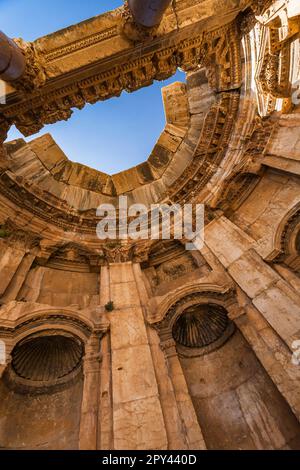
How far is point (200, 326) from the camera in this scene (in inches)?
305

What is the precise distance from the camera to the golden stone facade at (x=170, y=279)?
18.2 ft

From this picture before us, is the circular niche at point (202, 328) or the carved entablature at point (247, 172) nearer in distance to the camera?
the circular niche at point (202, 328)

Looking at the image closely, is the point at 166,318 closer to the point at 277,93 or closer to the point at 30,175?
the point at 277,93

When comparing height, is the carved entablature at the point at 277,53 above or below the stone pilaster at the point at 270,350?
above

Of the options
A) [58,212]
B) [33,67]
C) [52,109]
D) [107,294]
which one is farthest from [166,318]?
[33,67]

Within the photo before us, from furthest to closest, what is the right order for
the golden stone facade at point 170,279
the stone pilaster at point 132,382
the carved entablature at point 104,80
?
the carved entablature at point 104,80 < the golden stone facade at point 170,279 < the stone pilaster at point 132,382

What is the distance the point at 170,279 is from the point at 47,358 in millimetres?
4566

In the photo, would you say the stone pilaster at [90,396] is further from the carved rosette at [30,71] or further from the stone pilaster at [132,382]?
the carved rosette at [30,71]

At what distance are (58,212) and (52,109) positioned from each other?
3.90m

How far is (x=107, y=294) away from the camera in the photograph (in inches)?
314

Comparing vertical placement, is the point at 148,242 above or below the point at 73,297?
above

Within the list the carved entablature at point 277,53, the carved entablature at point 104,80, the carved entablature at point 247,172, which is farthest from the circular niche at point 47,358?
the carved entablature at point 277,53

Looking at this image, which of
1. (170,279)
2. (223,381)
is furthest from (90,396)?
(170,279)

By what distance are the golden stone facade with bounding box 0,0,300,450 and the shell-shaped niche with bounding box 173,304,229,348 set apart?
0.04m
